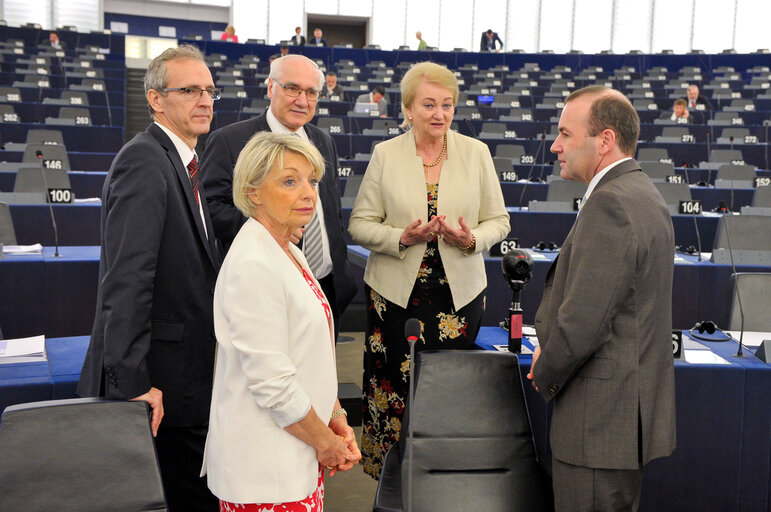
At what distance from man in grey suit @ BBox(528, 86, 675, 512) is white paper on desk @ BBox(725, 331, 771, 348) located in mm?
985

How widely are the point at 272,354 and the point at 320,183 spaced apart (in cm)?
98

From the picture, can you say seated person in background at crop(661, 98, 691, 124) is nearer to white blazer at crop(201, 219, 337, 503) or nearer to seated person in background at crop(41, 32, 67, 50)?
white blazer at crop(201, 219, 337, 503)

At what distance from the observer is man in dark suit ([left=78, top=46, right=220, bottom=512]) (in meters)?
1.52

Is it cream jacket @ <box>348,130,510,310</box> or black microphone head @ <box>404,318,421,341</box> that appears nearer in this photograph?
black microphone head @ <box>404,318,421,341</box>

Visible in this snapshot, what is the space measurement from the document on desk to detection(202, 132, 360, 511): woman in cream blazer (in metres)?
0.88

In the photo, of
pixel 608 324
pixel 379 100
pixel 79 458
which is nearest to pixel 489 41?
Result: pixel 379 100

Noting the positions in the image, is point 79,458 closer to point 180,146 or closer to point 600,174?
point 180,146

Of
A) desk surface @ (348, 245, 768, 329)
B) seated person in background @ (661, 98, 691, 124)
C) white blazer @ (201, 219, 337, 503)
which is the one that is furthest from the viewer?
seated person in background @ (661, 98, 691, 124)

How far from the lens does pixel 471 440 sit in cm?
182

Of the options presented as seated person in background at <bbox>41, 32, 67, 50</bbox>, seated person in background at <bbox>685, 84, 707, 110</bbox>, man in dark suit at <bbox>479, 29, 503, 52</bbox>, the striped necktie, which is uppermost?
man in dark suit at <bbox>479, 29, 503, 52</bbox>

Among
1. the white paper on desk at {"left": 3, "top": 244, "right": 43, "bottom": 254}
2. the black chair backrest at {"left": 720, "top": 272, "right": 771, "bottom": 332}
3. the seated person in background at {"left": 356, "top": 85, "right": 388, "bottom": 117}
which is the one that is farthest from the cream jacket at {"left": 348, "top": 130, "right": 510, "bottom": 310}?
the seated person in background at {"left": 356, "top": 85, "right": 388, "bottom": 117}

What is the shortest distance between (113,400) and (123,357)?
9 centimetres

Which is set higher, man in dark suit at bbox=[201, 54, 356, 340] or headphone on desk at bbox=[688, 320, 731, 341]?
man in dark suit at bbox=[201, 54, 356, 340]

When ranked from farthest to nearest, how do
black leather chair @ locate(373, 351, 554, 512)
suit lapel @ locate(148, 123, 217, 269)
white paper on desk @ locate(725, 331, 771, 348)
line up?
white paper on desk @ locate(725, 331, 771, 348), black leather chair @ locate(373, 351, 554, 512), suit lapel @ locate(148, 123, 217, 269)
